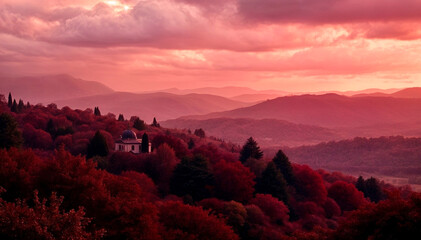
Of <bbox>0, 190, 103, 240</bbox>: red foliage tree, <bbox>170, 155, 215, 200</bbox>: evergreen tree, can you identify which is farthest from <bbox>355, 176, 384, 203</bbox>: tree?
<bbox>0, 190, 103, 240</bbox>: red foliage tree

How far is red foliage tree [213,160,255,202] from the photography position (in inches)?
3073

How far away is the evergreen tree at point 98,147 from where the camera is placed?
91125mm

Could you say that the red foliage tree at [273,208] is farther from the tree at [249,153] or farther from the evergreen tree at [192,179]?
the tree at [249,153]

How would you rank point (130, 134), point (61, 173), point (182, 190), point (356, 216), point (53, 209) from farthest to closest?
point (130, 134), point (182, 190), point (61, 173), point (356, 216), point (53, 209)

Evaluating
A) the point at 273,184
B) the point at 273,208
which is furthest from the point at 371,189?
the point at 273,208

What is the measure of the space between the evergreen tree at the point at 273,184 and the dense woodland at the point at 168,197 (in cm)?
18

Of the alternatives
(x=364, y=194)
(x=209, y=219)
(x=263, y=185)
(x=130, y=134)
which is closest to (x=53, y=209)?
(x=209, y=219)

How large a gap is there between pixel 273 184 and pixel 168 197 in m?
20.0

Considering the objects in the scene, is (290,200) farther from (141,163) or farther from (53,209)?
(53,209)

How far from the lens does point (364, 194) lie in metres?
102

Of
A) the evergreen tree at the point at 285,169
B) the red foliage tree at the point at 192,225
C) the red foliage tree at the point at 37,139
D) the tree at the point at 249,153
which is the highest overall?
the red foliage tree at the point at 37,139

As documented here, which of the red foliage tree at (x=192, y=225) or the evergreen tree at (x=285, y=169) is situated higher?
the evergreen tree at (x=285, y=169)

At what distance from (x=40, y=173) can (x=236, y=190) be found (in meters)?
37.9

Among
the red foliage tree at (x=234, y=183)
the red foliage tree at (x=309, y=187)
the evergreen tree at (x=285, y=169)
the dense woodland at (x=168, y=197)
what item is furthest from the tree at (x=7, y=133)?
the red foliage tree at (x=309, y=187)
